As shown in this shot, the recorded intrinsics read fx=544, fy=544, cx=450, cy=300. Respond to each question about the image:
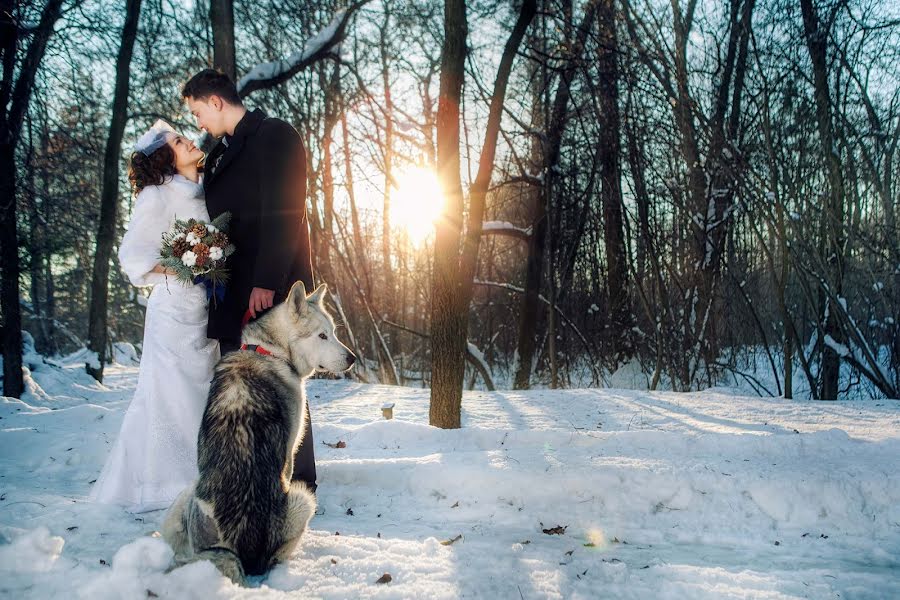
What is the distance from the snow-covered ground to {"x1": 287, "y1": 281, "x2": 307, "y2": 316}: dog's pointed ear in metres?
1.30

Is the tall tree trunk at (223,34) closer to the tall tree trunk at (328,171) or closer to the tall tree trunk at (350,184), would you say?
the tall tree trunk at (350,184)

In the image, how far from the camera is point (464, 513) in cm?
371

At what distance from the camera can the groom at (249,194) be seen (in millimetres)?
3414

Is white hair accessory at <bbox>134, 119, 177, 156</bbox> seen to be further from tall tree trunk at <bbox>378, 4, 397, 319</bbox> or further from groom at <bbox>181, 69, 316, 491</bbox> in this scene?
tall tree trunk at <bbox>378, 4, 397, 319</bbox>

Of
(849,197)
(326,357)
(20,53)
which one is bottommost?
(326,357)

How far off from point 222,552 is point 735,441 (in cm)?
415

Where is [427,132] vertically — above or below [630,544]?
above

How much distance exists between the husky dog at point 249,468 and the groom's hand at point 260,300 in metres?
0.15

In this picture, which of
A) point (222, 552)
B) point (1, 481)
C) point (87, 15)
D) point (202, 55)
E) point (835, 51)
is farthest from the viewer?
point (202, 55)

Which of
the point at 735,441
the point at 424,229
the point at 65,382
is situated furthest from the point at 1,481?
the point at 424,229

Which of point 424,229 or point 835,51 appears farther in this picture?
point 424,229

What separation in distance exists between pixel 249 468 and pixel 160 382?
4.72ft

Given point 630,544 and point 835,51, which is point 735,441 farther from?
point 835,51

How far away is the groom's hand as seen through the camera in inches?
128
